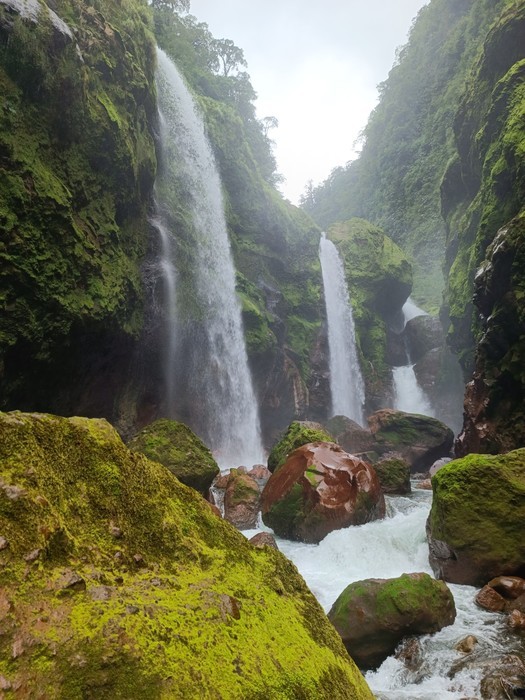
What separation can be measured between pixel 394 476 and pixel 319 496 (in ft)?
15.7

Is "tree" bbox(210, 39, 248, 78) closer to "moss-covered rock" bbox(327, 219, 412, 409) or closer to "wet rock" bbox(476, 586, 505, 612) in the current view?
"moss-covered rock" bbox(327, 219, 412, 409)

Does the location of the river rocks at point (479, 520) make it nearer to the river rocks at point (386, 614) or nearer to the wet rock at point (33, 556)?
the river rocks at point (386, 614)

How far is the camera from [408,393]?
31219mm

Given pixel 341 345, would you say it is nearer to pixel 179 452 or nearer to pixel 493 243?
pixel 493 243

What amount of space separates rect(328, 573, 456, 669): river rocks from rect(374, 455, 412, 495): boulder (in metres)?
7.84

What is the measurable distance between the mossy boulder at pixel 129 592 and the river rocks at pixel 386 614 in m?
2.62

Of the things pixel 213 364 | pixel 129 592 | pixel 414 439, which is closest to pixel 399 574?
pixel 129 592

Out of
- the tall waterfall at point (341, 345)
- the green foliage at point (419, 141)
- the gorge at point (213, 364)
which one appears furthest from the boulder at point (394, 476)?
the green foliage at point (419, 141)

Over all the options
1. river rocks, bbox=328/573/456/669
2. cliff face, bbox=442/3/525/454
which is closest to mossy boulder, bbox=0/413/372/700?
river rocks, bbox=328/573/456/669

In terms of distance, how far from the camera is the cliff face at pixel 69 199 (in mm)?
10562

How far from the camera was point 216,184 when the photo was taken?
26.1 m

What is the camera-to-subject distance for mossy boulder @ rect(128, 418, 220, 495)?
9789 millimetres

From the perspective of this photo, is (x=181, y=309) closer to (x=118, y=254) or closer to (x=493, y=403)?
(x=118, y=254)

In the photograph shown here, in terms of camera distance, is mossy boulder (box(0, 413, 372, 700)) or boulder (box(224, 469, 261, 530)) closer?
mossy boulder (box(0, 413, 372, 700))
